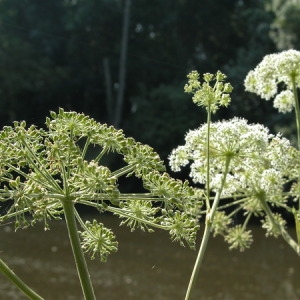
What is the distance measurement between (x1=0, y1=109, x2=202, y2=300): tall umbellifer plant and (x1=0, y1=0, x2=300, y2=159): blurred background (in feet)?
62.7

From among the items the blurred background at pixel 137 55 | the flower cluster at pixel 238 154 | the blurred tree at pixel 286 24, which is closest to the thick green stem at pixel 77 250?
the flower cluster at pixel 238 154

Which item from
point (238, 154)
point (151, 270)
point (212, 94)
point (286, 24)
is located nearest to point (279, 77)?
point (238, 154)

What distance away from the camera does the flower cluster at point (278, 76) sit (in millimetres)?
1803

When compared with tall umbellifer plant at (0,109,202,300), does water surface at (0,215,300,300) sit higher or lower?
higher

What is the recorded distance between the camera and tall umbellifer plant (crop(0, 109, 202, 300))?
89 centimetres

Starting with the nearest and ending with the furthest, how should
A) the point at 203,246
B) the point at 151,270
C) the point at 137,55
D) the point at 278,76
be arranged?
the point at 203,246 < the point at 278,76 < the point at 151,270 < the point at 137,55

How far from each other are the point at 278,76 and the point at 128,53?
21.9 meters

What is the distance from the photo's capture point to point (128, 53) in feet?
77.1

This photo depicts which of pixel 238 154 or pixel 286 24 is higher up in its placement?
pixel 286 24

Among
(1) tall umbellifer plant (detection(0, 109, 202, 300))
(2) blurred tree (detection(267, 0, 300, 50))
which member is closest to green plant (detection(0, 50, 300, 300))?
(1) tall umbellifer plant (detection(0, 109, 202, 300))

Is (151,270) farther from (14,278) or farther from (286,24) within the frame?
(286,24)

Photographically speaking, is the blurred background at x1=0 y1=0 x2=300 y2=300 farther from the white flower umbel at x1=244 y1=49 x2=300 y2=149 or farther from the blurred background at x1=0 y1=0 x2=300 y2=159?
the white flower umbel at x1=244 y1=49 x2=300 y2=149

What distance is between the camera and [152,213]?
1.01 m

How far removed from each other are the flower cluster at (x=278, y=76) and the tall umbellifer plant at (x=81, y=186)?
2.91 feet
